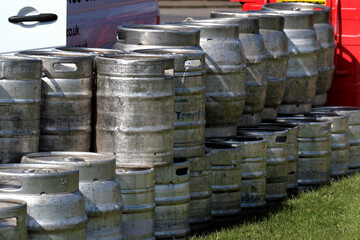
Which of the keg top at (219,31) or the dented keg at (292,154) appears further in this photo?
the dented keg at (292,154)

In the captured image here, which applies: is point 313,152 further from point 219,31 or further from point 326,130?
point 219,31

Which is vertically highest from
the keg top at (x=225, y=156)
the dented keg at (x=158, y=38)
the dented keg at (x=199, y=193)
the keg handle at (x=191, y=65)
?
the dented keg at (x=158, y=38)

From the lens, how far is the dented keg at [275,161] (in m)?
8.45

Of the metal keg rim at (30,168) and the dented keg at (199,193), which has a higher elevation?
the metal keg rim at (30,168)

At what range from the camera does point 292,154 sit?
889 cm

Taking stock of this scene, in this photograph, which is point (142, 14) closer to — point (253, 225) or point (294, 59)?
point (294, 59)

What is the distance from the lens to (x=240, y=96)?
808 cm

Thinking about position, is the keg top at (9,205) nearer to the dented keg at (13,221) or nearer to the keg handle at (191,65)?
the dented keg at (13,221)

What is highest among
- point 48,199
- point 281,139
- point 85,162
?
point 85,162

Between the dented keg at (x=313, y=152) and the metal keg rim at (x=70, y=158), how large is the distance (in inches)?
143

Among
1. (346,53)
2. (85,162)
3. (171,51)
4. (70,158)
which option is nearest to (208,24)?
(171,51)

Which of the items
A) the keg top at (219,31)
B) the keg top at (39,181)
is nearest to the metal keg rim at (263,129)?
the keg top at (219,31)

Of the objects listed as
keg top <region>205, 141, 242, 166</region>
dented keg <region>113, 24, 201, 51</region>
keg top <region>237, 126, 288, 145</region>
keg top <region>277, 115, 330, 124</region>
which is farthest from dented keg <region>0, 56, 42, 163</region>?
keg top <region>277, 115, 330, 124</region>

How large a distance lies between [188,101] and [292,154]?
2102 mm
